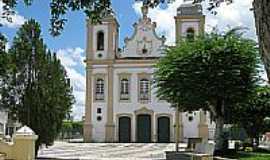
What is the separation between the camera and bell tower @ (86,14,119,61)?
5069cm

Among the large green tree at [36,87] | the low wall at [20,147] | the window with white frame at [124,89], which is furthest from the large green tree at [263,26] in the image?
the window with white frame at [124,89]

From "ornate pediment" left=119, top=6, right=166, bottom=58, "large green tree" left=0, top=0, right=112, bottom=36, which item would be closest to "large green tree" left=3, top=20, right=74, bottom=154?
"large green tree" left=0, top=0, right=112, bottom=36

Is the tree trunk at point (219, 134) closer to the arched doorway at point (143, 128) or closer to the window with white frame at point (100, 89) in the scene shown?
the arched doorway at point (143, 128)

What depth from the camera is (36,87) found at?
2125cm

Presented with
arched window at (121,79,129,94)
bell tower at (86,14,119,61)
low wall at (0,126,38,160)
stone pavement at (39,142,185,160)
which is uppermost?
bell tower at (86,14,119,61)

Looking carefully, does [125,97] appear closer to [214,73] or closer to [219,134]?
[219,134]

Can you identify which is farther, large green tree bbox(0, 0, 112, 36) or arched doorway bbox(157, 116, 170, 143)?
arched doorway bbox(157, 116, 170, 143)

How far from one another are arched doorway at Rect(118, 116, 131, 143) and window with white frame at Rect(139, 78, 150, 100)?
2538 mm

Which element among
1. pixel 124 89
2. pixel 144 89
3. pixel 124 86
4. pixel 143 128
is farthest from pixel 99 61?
pixel 143 128

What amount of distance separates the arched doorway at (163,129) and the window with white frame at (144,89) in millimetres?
2471

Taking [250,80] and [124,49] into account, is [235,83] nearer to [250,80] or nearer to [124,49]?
[250,80]

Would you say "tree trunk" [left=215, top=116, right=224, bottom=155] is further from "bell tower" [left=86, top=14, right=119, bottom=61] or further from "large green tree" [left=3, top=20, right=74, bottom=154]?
"bell tower" [left=86, top=14, right=119, bottom=61]

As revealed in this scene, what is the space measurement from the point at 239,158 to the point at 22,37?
9.79m

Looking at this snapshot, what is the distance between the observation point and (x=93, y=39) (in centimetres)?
5147
